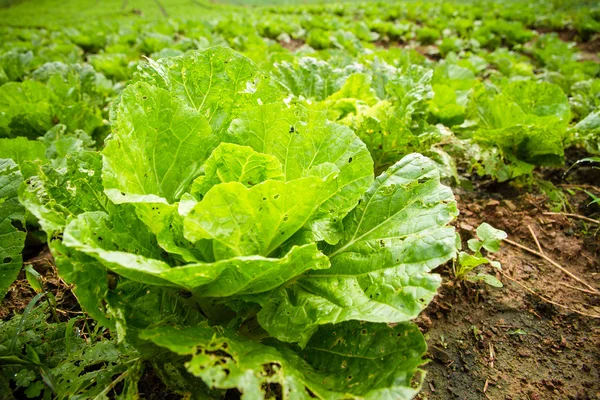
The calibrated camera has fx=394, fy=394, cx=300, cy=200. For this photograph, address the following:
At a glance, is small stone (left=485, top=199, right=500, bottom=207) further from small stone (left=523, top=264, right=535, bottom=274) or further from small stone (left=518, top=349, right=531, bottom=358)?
small stone (left=518, top=349, right=531, bottom=358)

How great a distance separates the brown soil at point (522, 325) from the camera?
1.66m

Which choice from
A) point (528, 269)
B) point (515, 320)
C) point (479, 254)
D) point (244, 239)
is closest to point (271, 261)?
point (244, 239)

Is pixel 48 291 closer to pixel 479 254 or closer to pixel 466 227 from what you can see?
pixel 479 254

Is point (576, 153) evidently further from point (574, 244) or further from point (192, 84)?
point (192, 84)

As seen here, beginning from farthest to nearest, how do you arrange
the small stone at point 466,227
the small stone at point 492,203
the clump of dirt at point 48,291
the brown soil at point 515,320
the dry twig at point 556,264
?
the small stone at point 492,203 → the small stone at point 466,227 → the dry twig at point 556,264 → the clump of dirt at point 48,291 → the brown soil at point 515,320

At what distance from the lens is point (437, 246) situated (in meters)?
1.31

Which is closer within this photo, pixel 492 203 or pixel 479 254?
pixel 479 254

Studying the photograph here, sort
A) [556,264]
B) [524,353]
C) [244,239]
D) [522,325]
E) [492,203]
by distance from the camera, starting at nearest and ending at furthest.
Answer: [244,239], [524,353], [522,325], [556,264], [492,203]

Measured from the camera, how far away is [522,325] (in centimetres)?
192

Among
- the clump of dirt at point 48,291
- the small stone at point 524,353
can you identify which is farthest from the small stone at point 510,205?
the clump of dirt at point 48,291

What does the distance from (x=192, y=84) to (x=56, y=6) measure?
3653 centimetres

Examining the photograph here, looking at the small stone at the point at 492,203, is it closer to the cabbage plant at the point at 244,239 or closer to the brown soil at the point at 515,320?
the brown soil at the point at 515,320

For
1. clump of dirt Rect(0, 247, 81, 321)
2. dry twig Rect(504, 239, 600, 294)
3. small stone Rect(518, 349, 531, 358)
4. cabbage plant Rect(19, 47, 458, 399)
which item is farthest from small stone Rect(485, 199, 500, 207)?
clump of dirt Rect(0, 247, 81, 321)

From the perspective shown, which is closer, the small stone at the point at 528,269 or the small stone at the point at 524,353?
the small stone at the point at 524,353
